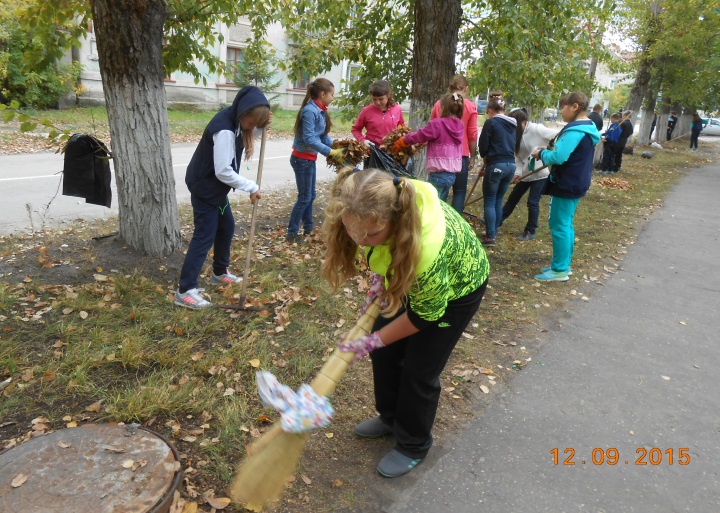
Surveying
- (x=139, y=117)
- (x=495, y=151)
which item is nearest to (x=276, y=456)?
(x=139, y=117)

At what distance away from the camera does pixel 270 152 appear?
15172mm

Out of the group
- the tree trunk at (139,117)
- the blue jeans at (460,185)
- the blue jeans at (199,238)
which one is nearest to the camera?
the blue jeans at (199,238)

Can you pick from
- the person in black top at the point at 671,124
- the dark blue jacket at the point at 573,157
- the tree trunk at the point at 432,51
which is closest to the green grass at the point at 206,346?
the dark blue jacket at the point at 573,157

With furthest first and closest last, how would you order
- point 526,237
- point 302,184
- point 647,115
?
point 647,115, point 526,237, point 302,184

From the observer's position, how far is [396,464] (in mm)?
2771

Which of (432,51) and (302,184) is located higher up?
(432,51)

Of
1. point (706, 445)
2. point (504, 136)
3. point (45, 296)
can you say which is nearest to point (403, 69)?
point (504, 136)

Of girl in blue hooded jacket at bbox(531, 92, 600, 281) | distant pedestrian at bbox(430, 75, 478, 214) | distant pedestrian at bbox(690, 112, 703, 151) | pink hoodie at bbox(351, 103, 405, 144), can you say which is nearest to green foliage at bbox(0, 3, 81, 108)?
pink hoodie at bbox(351, 103, 405, 144)

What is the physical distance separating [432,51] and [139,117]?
4.17 meters

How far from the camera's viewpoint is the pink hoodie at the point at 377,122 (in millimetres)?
6543

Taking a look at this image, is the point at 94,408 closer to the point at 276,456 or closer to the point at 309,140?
the point at 276,456

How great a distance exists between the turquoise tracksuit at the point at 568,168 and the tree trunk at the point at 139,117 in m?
3.83

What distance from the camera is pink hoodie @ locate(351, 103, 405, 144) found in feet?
21.5

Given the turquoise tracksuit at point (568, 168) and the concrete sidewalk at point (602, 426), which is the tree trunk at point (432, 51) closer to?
the turquoise tracksuit at point (568, 168)
